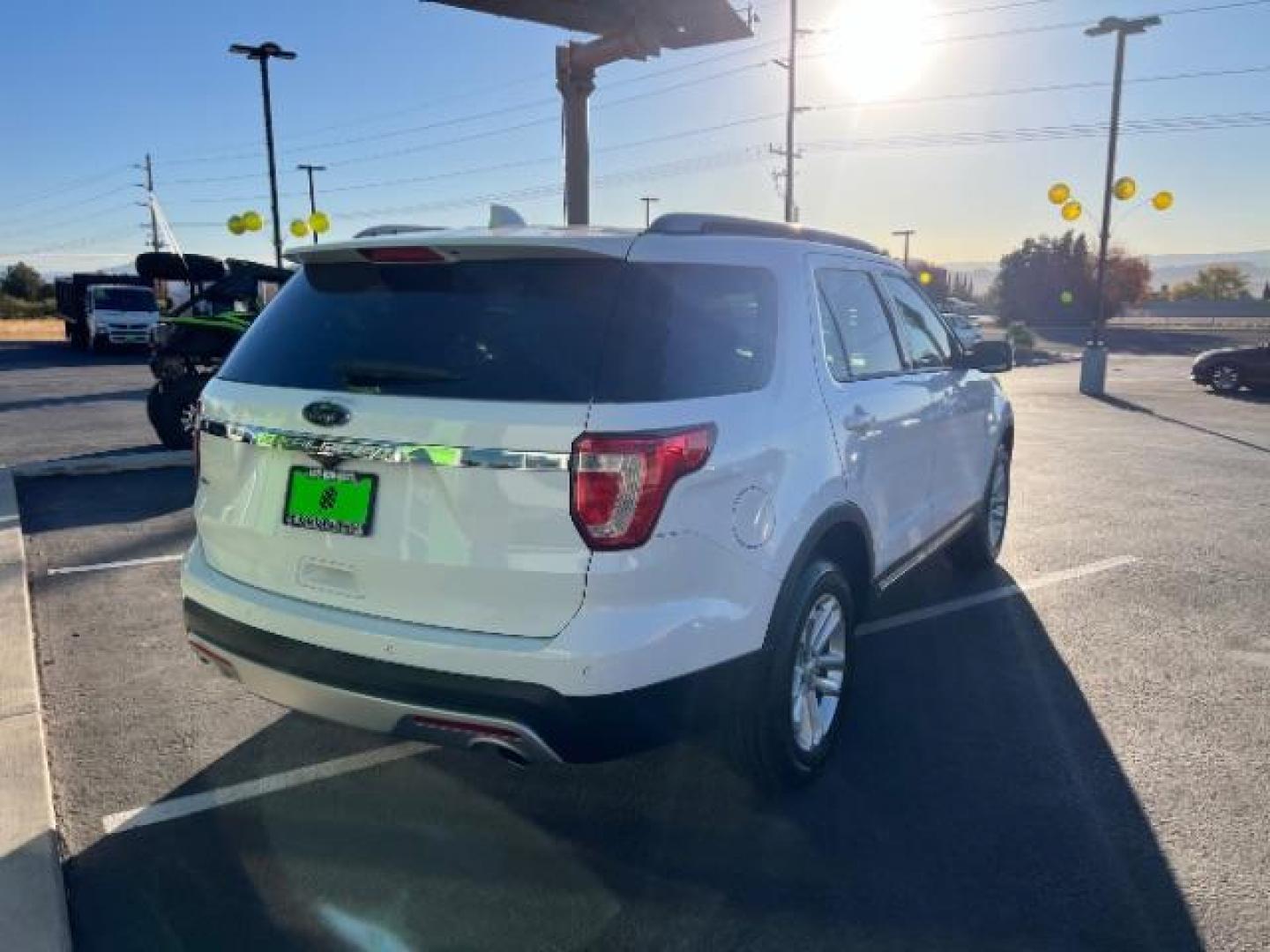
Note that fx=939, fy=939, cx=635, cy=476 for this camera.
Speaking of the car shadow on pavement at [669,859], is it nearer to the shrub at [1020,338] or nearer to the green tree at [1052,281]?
the shrub at [1020,338]

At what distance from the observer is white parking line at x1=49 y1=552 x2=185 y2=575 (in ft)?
18.4

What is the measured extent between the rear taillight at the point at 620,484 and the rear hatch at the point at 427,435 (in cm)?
4

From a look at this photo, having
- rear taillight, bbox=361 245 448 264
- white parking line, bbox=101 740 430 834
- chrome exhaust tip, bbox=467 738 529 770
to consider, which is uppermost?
rear taillight, bbox=361 245 448 264

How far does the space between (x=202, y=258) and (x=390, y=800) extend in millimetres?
13494

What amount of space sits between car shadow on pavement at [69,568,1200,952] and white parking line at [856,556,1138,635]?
1.20 meters

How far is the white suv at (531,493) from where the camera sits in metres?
2.39

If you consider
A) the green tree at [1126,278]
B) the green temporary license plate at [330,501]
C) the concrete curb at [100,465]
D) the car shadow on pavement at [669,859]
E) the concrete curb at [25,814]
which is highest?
the green tree at [1126,278]

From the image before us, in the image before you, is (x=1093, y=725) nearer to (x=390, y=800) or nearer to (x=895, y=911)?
(x=895, y=911)

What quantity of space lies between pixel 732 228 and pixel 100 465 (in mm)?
7453

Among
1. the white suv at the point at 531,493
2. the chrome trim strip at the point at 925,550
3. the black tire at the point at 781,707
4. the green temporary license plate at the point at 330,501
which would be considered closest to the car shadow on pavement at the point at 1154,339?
the chrome trim strip at the point at 925,550

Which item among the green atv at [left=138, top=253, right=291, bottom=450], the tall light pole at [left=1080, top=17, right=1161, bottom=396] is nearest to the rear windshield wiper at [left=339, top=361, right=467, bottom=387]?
the green atv at [left=138, top=253, right=291, bottom=450]

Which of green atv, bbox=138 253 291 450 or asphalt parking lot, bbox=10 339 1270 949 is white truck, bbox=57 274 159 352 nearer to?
green atv, bbox=138 253 291 450

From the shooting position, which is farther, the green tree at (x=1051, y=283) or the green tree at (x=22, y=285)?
the green tree at (x=22, y=285)

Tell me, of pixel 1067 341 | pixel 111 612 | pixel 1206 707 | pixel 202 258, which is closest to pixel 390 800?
pixel 111 612
